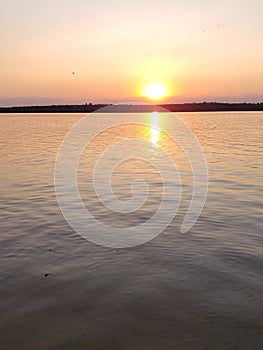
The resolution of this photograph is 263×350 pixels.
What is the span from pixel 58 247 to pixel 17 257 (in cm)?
117

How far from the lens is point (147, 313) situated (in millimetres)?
6996

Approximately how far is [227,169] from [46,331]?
19.0m

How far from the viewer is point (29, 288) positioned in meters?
8.00

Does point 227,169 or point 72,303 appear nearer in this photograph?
point 72,303

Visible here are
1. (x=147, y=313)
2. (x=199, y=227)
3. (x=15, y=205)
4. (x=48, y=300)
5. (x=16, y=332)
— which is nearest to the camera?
(x=16, y=332)

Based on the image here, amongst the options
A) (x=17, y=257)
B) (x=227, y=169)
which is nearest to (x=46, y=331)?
(x=17, y=257)

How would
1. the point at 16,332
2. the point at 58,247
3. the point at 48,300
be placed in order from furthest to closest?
the point at 58,247, the point at 48,300, the point at 16,332

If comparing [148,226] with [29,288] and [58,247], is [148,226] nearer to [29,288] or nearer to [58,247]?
[58,247]

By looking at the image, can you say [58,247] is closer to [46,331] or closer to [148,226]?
[148,226]

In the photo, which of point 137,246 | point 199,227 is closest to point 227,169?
point 199,227

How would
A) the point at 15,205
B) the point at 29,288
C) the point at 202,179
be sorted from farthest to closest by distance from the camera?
the point at 202,179 < the point at 15,205 < the point at 29,288

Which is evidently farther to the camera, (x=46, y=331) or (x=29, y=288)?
(x=29, y=288)

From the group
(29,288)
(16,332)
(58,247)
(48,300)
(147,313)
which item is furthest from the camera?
(58,247)

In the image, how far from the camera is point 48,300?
7516mm
